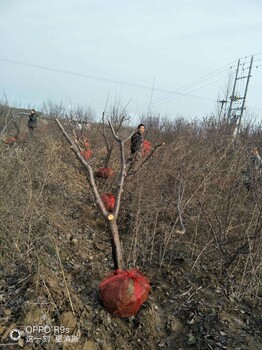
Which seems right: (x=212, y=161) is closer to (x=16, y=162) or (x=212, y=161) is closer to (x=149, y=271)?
(x=149, y=271)

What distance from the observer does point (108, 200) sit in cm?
557

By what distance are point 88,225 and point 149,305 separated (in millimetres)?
2162

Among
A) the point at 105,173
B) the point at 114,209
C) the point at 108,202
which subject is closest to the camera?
the point at 114,209

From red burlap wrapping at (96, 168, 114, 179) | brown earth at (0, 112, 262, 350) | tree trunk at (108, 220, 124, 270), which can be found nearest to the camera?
brown earth at (0, 112, 262, 350)

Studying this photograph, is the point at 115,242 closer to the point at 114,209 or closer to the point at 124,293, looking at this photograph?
the point at 114,209

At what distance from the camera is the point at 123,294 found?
9.58ft

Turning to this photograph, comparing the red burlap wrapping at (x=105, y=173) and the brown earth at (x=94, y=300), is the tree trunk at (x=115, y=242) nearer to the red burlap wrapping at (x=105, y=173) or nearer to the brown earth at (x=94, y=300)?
the brown earth at (x=94, y=300)

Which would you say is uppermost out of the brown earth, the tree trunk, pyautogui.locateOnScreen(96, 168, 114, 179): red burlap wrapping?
pyautogui.locateOnScreen(96, 168, 114, 179): red burlap wrapping

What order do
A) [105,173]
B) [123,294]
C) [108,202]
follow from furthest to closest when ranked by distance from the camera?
1. [105,173]
2. [108,202]
3. [123,294]

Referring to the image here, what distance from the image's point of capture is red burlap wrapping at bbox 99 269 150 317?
2930 millimetres

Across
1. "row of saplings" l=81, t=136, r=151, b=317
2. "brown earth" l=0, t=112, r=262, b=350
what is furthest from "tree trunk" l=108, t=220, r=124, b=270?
"brown earth" l=0, t=112, r=262, b=350

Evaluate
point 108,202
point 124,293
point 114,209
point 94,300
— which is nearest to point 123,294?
point 124,293

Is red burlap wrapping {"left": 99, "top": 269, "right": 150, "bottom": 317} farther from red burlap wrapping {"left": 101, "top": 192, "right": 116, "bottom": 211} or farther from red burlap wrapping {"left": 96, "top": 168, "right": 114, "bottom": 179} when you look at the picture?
red burlap wrapping {"left": 96, "top": 168, "right": 114, "bottom": 179}

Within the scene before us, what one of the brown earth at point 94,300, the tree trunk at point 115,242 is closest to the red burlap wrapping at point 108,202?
the brown earth at point 94,300
